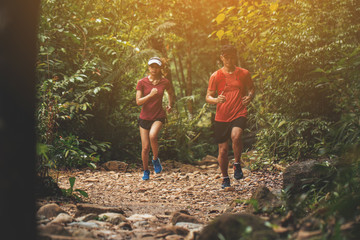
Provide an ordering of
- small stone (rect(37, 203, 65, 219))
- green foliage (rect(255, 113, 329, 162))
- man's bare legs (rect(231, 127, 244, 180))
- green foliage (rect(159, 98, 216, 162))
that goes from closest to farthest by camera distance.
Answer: small stone (rect(37, 203, 65, 219))
man's bare legs (rect(231, 127, 244, 180))
green foliage (rect(255, 113, 329, 162))
green foliage (rect(159, 98, 216, 162))

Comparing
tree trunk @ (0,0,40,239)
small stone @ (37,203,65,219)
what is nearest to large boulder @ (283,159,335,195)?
small stone @ (37,203,65,219)

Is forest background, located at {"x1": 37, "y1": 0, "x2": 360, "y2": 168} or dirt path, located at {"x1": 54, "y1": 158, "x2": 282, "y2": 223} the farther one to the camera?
forest background, located at {"x1": 37, "y1": 0, "x2": 360, "y2": 168}

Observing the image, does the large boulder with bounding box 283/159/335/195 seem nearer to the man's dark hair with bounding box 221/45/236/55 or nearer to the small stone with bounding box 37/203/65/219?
the man's dark hair with bounding box 221/45/236/55

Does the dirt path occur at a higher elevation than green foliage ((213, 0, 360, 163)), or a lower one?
lower

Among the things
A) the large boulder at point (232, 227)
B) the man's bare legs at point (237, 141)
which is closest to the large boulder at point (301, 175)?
the man's bare legs at point (237, 141)

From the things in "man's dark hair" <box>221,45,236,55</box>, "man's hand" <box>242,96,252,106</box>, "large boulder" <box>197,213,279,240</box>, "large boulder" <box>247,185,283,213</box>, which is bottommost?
"large boulder" <box>247,185,283,213</box>

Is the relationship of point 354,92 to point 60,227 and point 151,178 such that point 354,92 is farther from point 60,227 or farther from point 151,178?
point 151,178

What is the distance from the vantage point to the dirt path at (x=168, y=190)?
4957 mm

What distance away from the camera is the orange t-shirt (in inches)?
244

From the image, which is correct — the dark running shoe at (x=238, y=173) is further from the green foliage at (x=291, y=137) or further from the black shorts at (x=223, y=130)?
the green foliage at (x=291, y=137)

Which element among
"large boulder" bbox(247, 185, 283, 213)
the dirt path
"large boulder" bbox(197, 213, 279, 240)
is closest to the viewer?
"large boulder" bbox(197, 213, 279, 240)

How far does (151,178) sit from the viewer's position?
7699mm

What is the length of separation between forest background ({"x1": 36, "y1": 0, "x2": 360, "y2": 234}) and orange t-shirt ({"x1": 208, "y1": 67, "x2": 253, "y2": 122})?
108 cm

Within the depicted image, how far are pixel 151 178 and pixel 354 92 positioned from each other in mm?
4905
